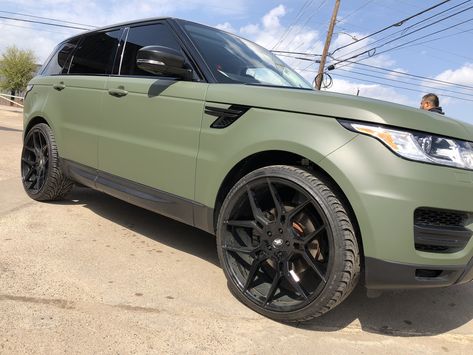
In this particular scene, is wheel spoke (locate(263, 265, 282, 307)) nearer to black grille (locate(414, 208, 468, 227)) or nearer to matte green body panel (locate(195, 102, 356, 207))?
matte green body panel (locate(195, 102, 356, 207))

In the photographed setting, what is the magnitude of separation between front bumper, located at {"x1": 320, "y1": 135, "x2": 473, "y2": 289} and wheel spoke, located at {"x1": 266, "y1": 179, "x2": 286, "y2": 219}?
407 millimetres

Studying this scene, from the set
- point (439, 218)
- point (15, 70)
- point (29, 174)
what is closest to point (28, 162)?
point (29, 174)

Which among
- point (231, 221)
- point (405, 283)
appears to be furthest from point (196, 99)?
point (405, 283)

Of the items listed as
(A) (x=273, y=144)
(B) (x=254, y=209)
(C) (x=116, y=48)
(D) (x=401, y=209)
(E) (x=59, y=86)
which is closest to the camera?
(D) (x=401, y=209)

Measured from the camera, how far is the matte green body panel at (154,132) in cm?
328

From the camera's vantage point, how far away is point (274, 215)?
2.90 m

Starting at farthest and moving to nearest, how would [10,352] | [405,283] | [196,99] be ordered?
[196,99]
[405,283]
[10,352]

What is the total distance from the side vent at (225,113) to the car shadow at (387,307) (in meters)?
1.18

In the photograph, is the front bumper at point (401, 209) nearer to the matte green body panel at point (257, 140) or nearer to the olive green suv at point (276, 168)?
the olive green suv at point (276, 168)

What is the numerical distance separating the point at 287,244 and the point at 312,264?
0.62 feet

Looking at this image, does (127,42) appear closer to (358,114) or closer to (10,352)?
(358,114)

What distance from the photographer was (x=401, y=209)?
7.81ft

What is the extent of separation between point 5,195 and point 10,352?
10.9ft

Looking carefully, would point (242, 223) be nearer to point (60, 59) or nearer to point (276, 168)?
point (276, 168)
